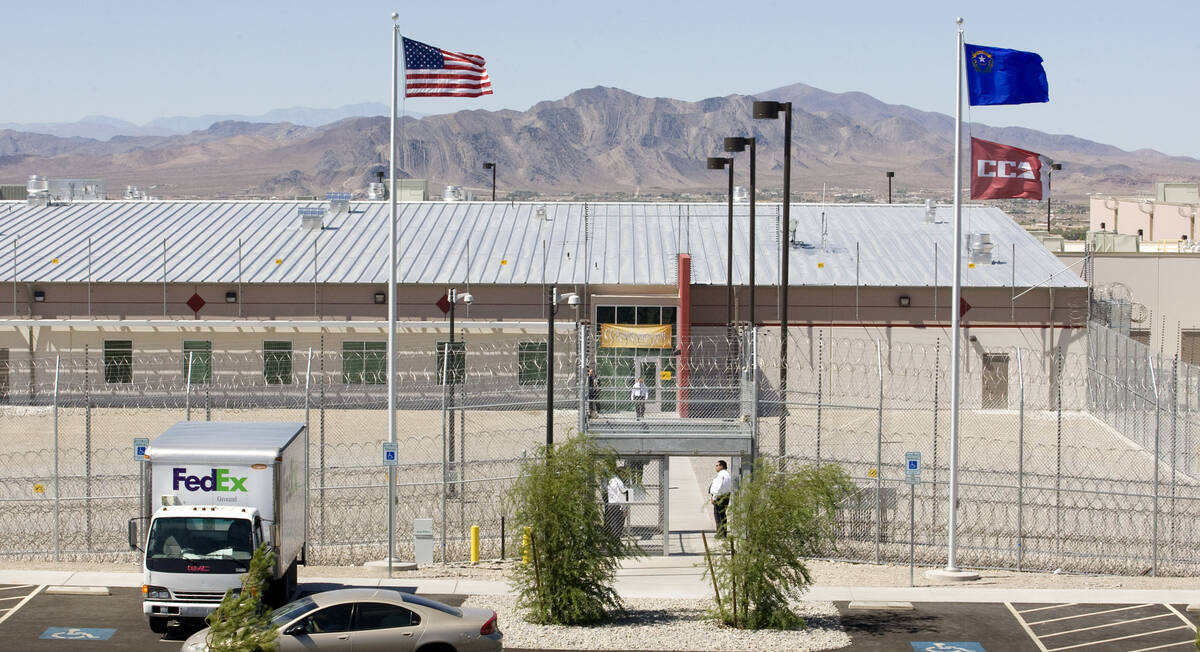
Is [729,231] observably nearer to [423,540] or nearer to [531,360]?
[531,360]

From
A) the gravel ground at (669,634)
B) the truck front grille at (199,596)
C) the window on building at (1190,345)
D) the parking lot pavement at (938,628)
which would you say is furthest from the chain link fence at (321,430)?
the window on building at (1190,345)

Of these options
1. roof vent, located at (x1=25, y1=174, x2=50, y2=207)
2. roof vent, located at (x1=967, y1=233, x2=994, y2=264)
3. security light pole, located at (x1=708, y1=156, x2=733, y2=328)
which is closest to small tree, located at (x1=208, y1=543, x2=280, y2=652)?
security light pole, located at (x1=708, y1=156, x2=733, y2=328)

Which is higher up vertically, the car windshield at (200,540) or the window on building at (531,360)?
the window on building at (531,360)

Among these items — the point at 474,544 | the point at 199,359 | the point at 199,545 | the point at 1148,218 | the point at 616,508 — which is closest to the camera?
the point at 199,545

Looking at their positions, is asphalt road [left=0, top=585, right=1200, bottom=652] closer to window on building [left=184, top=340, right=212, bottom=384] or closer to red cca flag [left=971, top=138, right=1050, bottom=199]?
red cca flag [left=971, top=138, right=1050, bottom=199]

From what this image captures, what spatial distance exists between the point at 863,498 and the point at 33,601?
13.1 meters

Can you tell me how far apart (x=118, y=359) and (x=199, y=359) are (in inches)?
109

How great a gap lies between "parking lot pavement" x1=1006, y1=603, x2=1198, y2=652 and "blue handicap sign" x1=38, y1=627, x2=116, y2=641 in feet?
39.7

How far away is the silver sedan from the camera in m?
15.5

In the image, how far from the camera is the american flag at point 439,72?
71.8 feet

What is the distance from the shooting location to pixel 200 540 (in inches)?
696

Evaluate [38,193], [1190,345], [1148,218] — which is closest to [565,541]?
[1190,345]

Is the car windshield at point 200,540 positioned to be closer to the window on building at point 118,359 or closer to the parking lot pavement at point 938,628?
the parking lot pavement at point 938,628

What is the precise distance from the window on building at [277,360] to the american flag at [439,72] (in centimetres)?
1955
